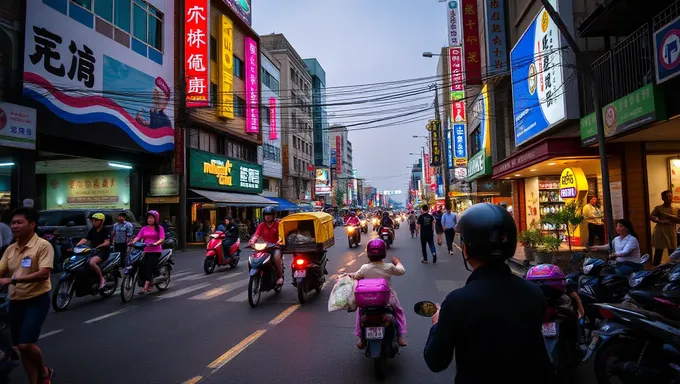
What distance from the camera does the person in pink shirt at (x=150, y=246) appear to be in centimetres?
909

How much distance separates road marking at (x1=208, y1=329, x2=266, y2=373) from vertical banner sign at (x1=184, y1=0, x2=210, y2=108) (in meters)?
20.2

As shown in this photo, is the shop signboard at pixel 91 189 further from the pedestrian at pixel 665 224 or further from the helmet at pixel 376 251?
the pedestrian at pixel 665 224

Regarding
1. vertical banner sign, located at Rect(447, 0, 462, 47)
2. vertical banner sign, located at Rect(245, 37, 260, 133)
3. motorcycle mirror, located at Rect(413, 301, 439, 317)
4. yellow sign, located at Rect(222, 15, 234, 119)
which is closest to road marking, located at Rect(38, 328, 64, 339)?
motorcycle mirror, located at Rect(413, 301, 439, 317)

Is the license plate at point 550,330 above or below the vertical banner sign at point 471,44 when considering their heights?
below

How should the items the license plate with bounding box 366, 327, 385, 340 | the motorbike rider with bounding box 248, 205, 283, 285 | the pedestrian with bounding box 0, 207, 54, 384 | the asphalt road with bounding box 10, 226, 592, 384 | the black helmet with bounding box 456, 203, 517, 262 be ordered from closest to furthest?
the black helmet with bounding box 456, 203, 517, 262 < the pedestrian with bounding box 0, 207, 54, 384 < the license plate with bounding box 366, 327, 385, 340 < the asphalt road with bounding box 10, 226, 592, 384 < the motorbike rider with bounding box 248, 205, 283, 285

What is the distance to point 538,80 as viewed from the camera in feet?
49.6

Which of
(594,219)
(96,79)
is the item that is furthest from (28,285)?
(96,79)

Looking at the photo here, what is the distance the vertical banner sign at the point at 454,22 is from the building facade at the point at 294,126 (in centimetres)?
2399

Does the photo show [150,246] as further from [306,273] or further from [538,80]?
[538,80]

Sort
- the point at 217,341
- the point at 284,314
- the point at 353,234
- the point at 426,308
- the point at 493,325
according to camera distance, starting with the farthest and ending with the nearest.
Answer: the point at 353,234 < the point at 284,314 < the point at 217,341 < the point at 426,308 < the point at 493,325

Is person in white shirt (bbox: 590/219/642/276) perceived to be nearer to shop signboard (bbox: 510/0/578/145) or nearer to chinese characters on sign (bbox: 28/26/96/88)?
shop signboard (bbox: 510/0/578/145)

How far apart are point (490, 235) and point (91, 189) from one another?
26351 millimetres

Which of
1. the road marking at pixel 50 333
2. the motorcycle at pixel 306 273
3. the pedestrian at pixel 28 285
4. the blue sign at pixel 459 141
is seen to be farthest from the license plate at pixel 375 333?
the blue sign at pixel 459 141

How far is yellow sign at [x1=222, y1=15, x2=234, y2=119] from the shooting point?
2834 centimetres
